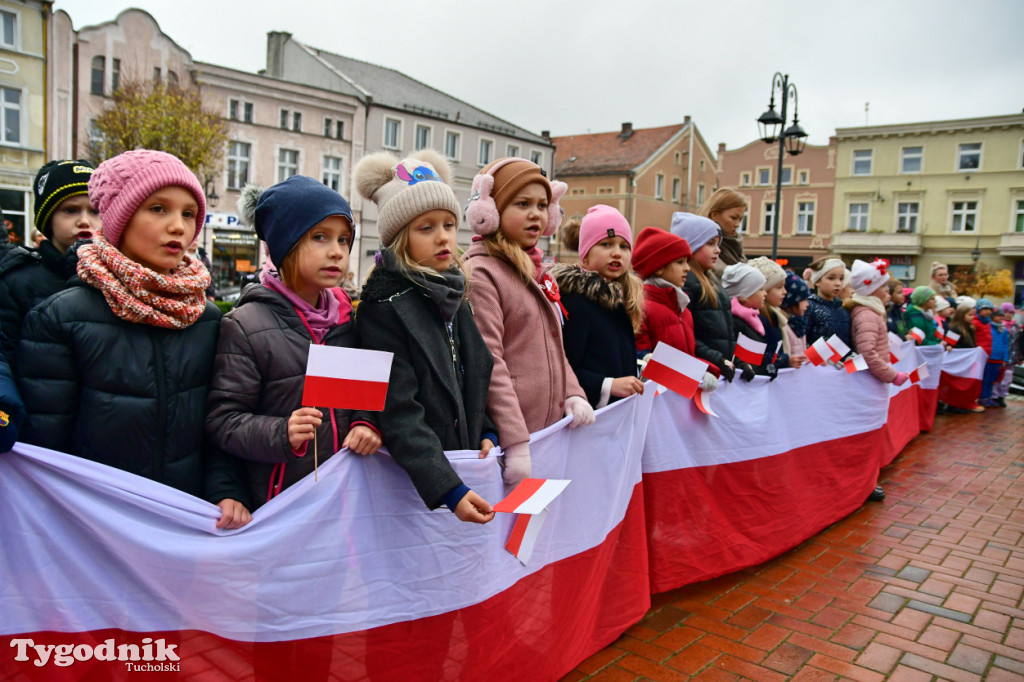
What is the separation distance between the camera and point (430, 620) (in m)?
2.20

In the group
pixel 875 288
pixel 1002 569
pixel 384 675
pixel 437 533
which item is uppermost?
pixel 875 288

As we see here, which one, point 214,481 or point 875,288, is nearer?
point 214,481

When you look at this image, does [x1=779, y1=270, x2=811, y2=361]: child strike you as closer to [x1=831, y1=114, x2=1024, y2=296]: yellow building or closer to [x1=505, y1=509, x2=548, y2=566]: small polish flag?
[x1=505, y1=509, x2=548, y2=566]: small polish flag

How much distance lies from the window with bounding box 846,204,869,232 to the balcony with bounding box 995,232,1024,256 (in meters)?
7.88

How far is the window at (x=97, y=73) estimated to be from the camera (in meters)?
25.9

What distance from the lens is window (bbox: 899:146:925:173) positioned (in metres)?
46.2

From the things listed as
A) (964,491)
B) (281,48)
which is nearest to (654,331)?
(964,491)

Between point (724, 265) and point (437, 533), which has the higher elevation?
point (724, 265)

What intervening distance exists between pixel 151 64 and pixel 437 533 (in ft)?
101

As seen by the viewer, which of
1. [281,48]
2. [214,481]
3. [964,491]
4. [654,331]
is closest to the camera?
[214,481]

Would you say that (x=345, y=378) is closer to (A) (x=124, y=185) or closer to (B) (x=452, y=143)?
(A) (x=124, y=185)

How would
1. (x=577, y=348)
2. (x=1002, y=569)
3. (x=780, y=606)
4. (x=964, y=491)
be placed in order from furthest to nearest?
(x=964, y=491) → (x=1002, y=569) → (x=780, y=606) → (x=577, y=348)

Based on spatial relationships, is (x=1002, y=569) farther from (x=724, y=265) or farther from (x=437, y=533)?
(x=437, y=533)

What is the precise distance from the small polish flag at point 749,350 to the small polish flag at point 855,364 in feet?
4.45
